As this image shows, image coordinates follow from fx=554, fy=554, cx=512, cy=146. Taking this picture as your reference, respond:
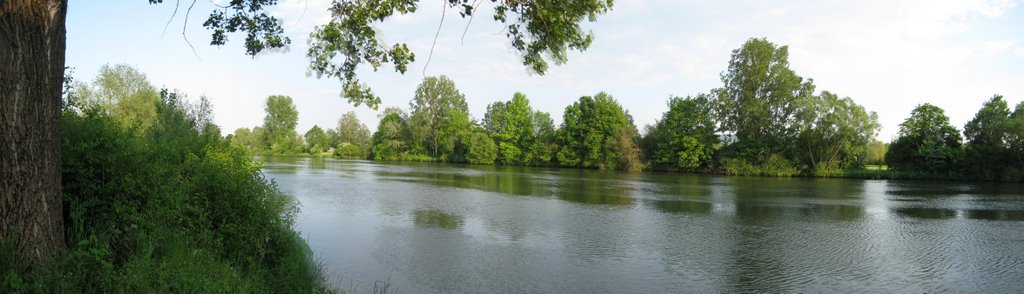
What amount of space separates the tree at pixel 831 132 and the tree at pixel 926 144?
2729 mm

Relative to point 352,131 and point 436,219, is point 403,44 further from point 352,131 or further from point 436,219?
point 352,131

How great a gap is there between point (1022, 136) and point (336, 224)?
44905mm

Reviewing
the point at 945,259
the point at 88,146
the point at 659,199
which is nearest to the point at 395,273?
the point at 88,146

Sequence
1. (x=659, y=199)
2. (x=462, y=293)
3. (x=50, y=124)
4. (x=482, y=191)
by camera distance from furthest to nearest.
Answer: (x=482, y=191) → (x=659, y=199) → (x=462, y=293) → (x=50, y=124)

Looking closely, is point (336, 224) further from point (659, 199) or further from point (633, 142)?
point (633, 142)

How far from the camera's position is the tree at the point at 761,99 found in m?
48.5

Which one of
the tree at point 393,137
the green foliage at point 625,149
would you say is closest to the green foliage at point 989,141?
the green foliage at point 625,149

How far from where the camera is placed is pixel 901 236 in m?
13.8

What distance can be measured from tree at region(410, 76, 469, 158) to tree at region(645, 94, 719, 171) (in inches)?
1141

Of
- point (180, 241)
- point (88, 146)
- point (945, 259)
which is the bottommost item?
point (945, 259)

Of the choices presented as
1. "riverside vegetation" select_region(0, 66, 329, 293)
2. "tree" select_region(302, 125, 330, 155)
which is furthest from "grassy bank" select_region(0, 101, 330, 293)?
"tree" select_region(302, 125, 330, 155)

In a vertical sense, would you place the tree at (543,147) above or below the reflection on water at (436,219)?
above

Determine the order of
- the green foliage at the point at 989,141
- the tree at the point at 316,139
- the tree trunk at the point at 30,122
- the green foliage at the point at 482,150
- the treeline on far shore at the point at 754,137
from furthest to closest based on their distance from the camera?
the tree at the point at 316,139
the green foliage at the point at 482,150
the treeline on far shore at the point at 754,137
the green foliage at the point at 989,141
the tree trunk at the point at 30,122

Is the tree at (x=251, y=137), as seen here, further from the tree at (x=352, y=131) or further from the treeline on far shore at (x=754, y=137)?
the treeline on far shore at (x=754, y=137)
